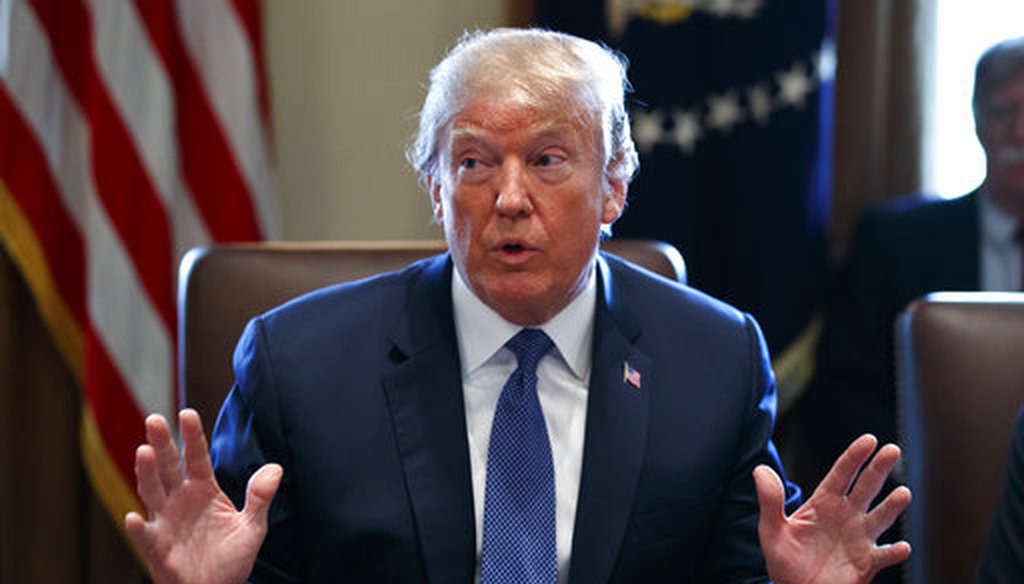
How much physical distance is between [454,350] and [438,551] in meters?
0.29

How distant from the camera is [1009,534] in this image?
63.0 inches

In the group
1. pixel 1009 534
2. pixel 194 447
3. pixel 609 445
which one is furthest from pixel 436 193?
pixel 1009 534

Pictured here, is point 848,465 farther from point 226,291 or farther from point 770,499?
point 226,291

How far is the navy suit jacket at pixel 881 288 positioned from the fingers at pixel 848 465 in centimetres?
147

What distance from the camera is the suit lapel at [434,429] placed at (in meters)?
1.65

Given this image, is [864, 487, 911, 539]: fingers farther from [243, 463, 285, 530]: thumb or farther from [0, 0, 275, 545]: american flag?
[0, 0, 275, 545]: american flag

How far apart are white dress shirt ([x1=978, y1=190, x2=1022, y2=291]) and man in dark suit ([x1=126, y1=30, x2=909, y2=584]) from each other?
1339 millimetres

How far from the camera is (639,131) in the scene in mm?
3148

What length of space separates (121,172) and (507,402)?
1632 mm

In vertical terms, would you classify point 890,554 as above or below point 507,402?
below

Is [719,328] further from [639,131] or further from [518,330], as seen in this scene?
[639,131]

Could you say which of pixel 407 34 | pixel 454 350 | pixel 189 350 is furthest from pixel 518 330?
pixel 407 34

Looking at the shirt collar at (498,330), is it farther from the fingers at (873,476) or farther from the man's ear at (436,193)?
the fingers at (873,476)

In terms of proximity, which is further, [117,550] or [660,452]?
[117,550]
